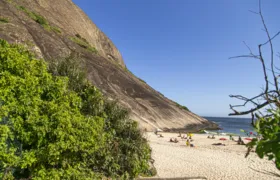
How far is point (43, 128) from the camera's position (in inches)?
287

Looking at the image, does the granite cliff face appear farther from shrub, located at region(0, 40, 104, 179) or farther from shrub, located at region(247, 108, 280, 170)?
shrub, located at region(247, 108, 280, 170)

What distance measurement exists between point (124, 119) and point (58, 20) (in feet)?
137

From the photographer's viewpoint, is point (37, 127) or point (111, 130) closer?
point (37, 127)

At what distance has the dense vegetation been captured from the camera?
710 cm

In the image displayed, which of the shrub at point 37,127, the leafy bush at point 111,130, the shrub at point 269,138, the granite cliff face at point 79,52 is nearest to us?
the shrub at point 269,138

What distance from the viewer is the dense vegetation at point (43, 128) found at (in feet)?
23.3

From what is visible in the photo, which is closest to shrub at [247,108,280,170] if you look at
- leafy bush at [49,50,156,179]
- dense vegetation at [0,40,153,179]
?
dense vegetation at [0,40,153,179]

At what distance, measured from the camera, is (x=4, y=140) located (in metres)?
6.58

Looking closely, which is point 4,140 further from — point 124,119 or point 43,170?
point 124,119

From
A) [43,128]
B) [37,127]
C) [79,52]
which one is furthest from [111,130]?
[79,52]

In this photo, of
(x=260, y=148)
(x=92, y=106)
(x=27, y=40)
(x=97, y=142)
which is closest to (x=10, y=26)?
(x=27, y=40)

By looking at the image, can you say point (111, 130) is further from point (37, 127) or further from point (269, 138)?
point (269, 138)


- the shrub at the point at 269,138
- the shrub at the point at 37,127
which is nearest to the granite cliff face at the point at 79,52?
the shrub at the point at 37,127

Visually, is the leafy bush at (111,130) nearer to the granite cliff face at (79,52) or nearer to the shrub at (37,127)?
the shrub at (37,127)
